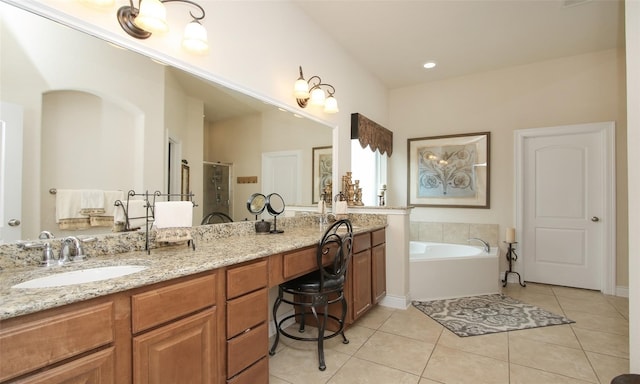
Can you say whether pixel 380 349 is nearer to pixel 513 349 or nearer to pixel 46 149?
pixel 513 349

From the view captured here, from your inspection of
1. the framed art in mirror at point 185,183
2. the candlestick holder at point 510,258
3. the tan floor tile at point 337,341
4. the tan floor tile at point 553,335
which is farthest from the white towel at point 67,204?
the candlestick holder at point 510,258

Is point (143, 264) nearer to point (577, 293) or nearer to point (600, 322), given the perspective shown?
point (600, 322)

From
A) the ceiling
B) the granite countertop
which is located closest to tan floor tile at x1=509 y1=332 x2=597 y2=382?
the granite countertop

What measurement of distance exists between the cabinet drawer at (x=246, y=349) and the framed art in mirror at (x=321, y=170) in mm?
1610

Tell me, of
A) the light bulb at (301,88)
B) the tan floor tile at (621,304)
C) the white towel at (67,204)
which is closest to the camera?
the white towel at (67,204)

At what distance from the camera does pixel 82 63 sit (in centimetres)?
140

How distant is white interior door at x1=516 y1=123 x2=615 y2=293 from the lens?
357cm

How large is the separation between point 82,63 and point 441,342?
9.31ft

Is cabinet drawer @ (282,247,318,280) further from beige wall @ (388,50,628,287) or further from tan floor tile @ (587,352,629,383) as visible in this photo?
beige wall @ (388,50,628,287)

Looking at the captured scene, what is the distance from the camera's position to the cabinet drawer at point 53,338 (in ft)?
2.64

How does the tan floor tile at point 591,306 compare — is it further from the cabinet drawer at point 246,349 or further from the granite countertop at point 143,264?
the cabinet drawer at point 246,349

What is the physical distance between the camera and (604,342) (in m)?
2.35

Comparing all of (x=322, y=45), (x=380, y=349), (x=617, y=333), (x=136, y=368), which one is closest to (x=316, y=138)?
(x=322, y=45)

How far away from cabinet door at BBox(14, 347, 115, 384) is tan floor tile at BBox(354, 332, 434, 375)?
1.60 meters
